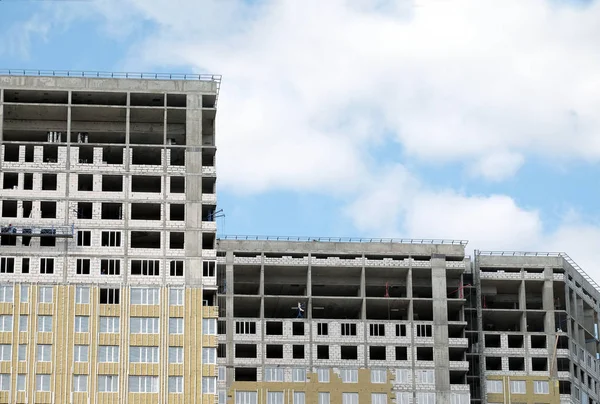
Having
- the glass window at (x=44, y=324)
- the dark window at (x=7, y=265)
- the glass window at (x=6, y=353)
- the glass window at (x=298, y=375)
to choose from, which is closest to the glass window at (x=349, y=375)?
the glass window at (x=298, y=375)

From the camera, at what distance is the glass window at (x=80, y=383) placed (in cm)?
17125

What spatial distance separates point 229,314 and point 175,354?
967 inches

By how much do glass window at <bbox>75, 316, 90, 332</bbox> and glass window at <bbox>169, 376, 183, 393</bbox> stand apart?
1037 cm

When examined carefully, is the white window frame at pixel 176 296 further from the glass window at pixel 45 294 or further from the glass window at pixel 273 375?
the glass window at pixel 273 375

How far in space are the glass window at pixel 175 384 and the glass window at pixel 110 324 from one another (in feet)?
25.7

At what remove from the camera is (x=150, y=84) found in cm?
18375

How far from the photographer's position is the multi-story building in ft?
565

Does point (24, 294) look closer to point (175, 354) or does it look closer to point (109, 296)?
point (109, 296)

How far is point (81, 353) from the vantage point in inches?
6806

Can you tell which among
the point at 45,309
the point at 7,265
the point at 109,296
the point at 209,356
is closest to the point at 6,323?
the point at 45,309

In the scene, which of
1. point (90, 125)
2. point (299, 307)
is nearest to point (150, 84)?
point (90, 125)

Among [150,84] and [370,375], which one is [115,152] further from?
[370,375]

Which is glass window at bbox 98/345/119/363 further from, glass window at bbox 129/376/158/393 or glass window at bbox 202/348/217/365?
glass window at bbox 202/348/217/365

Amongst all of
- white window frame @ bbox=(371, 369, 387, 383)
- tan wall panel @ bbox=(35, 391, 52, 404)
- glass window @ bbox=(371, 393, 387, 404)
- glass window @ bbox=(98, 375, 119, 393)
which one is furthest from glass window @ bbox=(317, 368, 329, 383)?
tan wall panel @ bbox=(35, 391, 52, 404)
